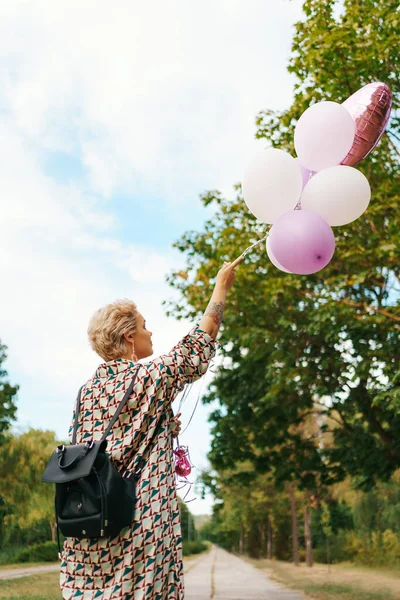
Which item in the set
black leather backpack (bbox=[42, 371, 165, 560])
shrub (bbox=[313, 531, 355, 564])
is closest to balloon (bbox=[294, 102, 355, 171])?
black leather backpack (bbox=[42, 371, 165, 560])

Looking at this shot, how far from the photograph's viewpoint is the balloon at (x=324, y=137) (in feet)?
12.8

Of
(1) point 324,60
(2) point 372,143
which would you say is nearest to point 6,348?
(1) point 324,60

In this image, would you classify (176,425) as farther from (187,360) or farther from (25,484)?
(25,484)

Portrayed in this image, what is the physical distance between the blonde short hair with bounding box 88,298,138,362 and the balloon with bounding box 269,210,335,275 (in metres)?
1.16

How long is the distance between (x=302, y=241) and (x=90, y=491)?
5.83ft

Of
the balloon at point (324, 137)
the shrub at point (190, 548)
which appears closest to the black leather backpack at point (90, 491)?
the balloon at point (324, 137)

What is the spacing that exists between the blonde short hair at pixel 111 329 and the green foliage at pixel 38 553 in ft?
58.7

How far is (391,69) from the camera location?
391 inches

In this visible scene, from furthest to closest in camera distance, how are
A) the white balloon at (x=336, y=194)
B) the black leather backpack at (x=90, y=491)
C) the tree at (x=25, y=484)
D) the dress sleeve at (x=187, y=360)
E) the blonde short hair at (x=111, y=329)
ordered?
the tree at (x=25, y=484), the white balloon at (x=336, y=194), the blonde short hair at (x=111, y=329), the dress sleeve at (x=187, y=360), the black leather backpack at (x=90, y=491)

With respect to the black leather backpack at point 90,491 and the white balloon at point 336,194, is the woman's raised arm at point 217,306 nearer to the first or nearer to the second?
the black leather backpack at point 90,491

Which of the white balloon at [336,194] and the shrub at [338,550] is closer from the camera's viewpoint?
the white balloon at [336,194]

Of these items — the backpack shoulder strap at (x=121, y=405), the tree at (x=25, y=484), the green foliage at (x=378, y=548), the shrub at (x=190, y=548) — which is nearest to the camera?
the backpack shoulder strap at (x=121, y=405)

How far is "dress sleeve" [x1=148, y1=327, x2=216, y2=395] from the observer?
2369mm

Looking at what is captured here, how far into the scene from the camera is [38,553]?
1920cm
